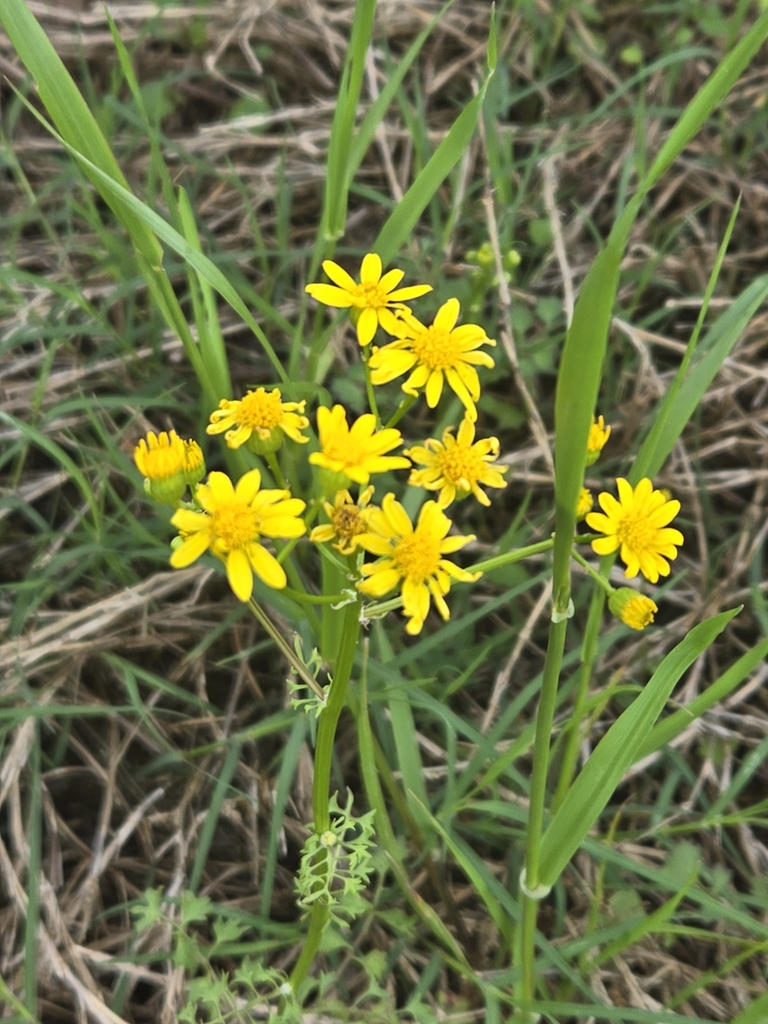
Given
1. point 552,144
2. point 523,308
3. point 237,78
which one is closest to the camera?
point 523,308

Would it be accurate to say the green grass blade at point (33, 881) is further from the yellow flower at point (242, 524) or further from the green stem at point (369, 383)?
the green stem at point (369, 383)

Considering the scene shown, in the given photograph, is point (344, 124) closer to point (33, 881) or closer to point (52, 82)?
point (52, 82)

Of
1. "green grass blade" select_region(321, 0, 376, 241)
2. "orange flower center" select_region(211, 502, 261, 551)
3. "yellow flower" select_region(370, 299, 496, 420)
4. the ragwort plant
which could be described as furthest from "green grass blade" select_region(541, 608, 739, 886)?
"green grass blade" select_region(321, 0, 376, 241)

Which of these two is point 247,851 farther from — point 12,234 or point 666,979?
point 12,234

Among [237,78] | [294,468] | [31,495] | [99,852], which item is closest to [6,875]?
[99,852]

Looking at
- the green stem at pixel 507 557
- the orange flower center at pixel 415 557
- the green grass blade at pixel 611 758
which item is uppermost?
the orange flower center at pixel 415 557

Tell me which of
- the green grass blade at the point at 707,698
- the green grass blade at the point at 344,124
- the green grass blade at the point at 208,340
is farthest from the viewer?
the green grass blade at the point at 208,340

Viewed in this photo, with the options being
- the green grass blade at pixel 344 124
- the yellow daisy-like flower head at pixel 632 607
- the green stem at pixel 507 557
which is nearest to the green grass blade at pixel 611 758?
the yellow daisy-like flower head at pixel 632 607

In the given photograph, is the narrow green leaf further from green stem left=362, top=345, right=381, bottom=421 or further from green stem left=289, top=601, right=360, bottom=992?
green stem left=289, top=601, right=360, bottom=992
